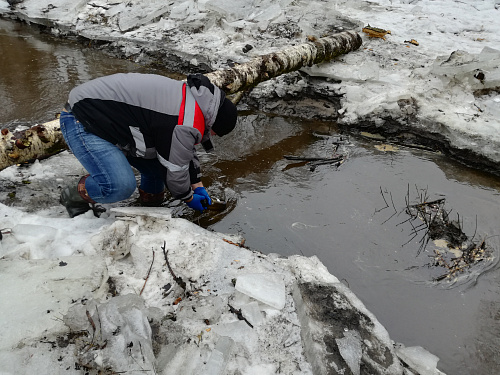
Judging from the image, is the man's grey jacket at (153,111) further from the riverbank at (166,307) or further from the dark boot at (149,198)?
the dark boot at (149,198)

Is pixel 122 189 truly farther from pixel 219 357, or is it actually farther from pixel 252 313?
pixel 219 357

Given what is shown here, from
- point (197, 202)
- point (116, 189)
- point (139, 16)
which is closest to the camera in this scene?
point (116, 189)

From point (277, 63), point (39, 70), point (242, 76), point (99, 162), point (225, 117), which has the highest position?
point (225, 117)

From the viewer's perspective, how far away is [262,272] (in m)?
2.51

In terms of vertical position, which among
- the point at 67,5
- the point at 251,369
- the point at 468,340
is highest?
the point at 67,5

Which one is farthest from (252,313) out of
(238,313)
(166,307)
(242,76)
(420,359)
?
(242,76)

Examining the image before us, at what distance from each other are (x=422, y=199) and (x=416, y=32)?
14.8 feet

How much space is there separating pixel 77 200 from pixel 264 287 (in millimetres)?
1711

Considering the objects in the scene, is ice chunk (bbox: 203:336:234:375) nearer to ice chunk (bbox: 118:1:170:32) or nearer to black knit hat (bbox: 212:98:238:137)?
black knit hat (bbox: 212:98:238:137)

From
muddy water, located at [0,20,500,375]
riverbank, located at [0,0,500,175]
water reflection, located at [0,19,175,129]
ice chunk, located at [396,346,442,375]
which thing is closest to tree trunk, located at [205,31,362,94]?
riverbank, located at [0,0,500,175]

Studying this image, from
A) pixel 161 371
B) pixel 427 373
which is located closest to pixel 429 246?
pixel 427 373

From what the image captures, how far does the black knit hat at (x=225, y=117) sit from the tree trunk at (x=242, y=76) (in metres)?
1.67

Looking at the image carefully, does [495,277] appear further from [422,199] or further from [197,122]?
[197,122]

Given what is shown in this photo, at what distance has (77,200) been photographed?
3014mm
